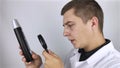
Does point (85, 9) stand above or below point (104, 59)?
above

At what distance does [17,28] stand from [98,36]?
0.35 metres

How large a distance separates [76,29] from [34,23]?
21 centimetres

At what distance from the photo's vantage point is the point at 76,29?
3.17 feet

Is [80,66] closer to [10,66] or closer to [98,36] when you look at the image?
[98,36]

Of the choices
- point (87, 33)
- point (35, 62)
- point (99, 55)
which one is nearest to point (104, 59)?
point (99, 55)

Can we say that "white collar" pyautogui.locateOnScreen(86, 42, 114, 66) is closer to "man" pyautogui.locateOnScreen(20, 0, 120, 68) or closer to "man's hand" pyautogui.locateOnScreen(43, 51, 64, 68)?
"man" pyautogui.locateOnScreen(20, 0, 120, 68)

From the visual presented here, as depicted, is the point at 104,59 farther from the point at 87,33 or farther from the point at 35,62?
the point at 35,62

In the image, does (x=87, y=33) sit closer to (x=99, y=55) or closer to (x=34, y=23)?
(x=99, y=55)

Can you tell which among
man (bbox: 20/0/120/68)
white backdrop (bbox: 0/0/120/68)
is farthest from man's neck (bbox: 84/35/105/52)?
white backdrop (bbox: 0/0/120/68)

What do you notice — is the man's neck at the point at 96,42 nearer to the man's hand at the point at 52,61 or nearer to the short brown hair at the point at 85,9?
the short brown hair at the point at 85,9

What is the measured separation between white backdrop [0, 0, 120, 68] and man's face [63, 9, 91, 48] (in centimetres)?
13

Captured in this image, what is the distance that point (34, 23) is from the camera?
3.48 ft

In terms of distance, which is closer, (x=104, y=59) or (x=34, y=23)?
(x=104, y=59)

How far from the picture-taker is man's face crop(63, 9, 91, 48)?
0.97m
